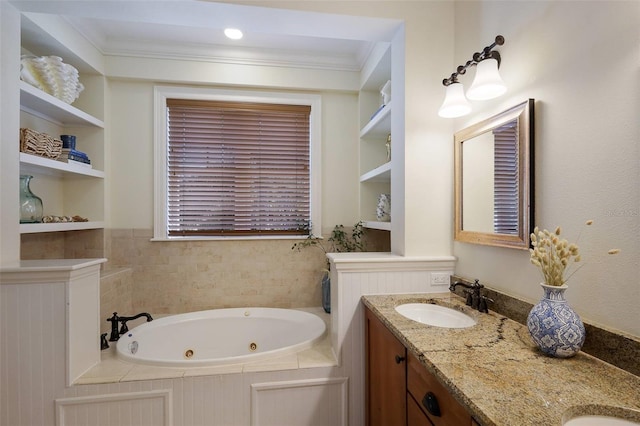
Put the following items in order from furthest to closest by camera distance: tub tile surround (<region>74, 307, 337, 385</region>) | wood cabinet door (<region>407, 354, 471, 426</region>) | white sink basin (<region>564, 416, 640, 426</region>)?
tub tile surround (<region>74, 307, 337, 385</region>)
wood cabinet door (<region>407, 354, 471, 426</region>)
white sink basin (<region>564, 416, 640, 426</region>)

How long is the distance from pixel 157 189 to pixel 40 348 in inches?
53.4

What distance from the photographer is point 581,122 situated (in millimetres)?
1009

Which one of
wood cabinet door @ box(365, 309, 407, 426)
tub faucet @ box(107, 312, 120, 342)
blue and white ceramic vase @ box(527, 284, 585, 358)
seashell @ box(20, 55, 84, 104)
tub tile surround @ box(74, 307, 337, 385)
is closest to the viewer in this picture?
blue and white ceramic vase @ box(527, 284, 585, 358)

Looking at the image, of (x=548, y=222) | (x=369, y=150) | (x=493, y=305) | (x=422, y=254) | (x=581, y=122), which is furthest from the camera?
(x=369, y=150)

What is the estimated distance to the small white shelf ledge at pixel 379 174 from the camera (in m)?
2.03

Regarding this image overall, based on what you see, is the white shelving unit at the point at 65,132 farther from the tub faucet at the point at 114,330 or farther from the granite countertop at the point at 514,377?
the granite countertop at the point at 514,377

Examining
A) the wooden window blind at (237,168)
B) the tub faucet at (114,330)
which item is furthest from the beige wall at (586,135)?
the tub faucet at (114,330)

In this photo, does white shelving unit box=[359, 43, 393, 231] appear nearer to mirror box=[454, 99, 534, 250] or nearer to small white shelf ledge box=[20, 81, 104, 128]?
mirror box=[454, 99, 534, 250]

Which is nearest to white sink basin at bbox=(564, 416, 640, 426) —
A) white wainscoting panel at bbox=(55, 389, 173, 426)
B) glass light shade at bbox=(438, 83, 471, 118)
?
glass light shade at bbox=(438, 83, 471, 118)

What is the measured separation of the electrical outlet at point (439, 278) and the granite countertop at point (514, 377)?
53 cm

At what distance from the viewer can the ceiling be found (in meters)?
1.59

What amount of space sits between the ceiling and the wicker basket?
0.70 m

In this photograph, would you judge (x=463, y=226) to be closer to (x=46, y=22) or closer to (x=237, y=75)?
(x=237, y=75)

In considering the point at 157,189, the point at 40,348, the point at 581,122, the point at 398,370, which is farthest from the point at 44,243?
the point at 581,122
